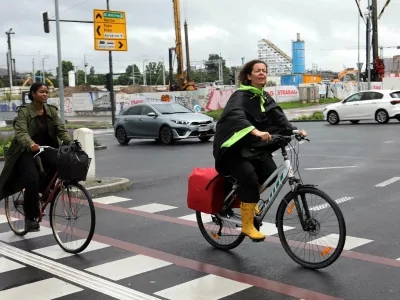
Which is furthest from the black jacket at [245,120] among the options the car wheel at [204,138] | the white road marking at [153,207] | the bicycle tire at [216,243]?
the car wheel at [204,138]

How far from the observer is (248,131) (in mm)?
4914

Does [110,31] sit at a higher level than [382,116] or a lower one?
higher

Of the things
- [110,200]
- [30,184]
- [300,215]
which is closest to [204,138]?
[110,200]

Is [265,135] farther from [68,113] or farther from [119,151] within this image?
[68,113]

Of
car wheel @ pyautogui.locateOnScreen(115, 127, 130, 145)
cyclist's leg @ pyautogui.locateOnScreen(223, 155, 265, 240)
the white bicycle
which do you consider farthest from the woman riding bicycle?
car wheel @ pyautogui.locateOnScreen(115, 127, 130, 145)

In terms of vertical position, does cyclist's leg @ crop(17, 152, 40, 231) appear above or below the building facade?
below

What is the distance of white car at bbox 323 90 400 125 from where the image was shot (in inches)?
958

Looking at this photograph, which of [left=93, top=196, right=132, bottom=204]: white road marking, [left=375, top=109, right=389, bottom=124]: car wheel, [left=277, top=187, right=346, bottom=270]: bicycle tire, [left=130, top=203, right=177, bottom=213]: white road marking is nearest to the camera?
[left=277, top=187, right=346, bottom=270]: bicycle tire

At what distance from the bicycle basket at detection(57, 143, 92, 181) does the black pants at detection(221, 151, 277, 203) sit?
146 cm

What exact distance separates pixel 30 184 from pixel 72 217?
640 mm

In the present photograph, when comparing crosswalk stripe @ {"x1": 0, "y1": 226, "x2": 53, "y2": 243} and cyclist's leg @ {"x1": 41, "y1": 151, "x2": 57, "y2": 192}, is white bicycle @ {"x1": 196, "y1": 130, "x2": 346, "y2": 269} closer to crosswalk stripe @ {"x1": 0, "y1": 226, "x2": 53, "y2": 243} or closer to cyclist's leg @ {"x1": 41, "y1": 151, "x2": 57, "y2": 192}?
cyclist's leg @ {"x1": 41, "y1": 151, "x2": 57, "y2": 192}

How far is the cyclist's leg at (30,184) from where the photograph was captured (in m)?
6.00

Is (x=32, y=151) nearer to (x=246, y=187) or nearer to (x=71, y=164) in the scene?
(x=71, y=164)

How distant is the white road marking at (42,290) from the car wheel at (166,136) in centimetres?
1430
